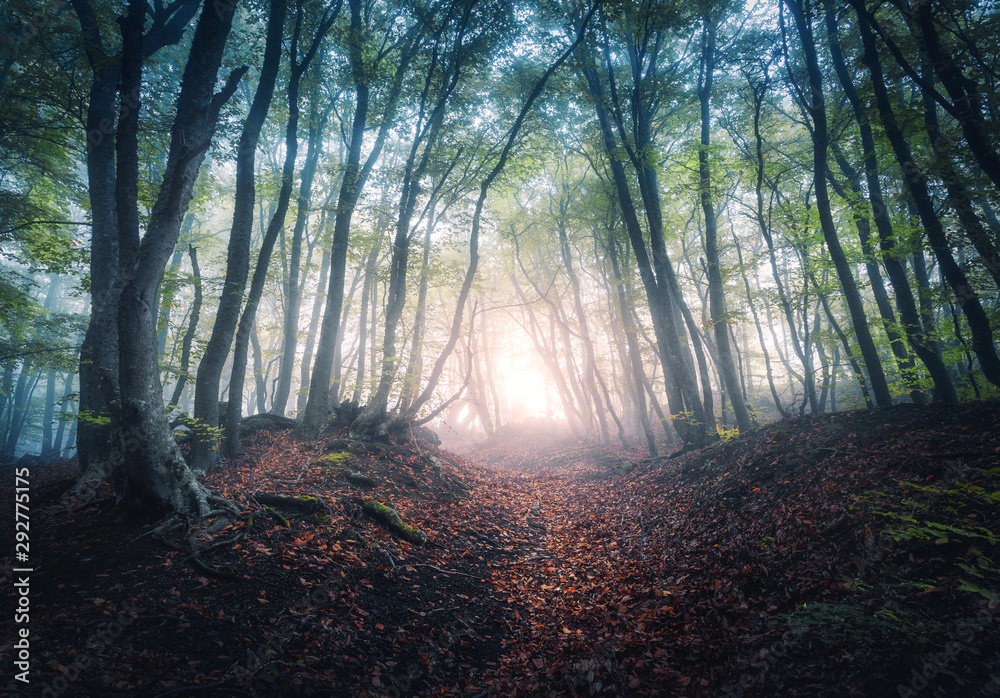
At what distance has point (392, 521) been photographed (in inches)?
264

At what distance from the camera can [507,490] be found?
1194cm

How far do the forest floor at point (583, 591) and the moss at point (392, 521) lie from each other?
94 mm

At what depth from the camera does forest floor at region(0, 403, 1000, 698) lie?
3.04 m

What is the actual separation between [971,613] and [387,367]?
1091 centimetres

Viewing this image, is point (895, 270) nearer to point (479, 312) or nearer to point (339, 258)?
point (479, 312)

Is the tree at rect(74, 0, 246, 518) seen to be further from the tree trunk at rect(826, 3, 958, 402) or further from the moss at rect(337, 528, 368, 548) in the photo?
the tree trunk at rect(826, 3, 958, 402)

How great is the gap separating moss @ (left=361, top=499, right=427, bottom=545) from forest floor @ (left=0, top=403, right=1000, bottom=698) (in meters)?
0.09

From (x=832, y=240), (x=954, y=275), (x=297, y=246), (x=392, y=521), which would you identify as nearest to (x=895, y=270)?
(x=832, y=240)

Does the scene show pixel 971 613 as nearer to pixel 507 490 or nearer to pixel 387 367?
pixel 507 490

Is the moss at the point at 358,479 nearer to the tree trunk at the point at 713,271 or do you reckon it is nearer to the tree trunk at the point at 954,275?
the tree trunk at the point at 713,271

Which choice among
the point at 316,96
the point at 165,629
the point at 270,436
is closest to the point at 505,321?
the point at 316,96

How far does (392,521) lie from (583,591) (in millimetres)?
3331

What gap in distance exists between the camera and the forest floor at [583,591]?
3043mm

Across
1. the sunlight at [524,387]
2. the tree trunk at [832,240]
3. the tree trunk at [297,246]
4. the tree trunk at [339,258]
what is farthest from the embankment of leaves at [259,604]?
the sunlight at [524,387]
